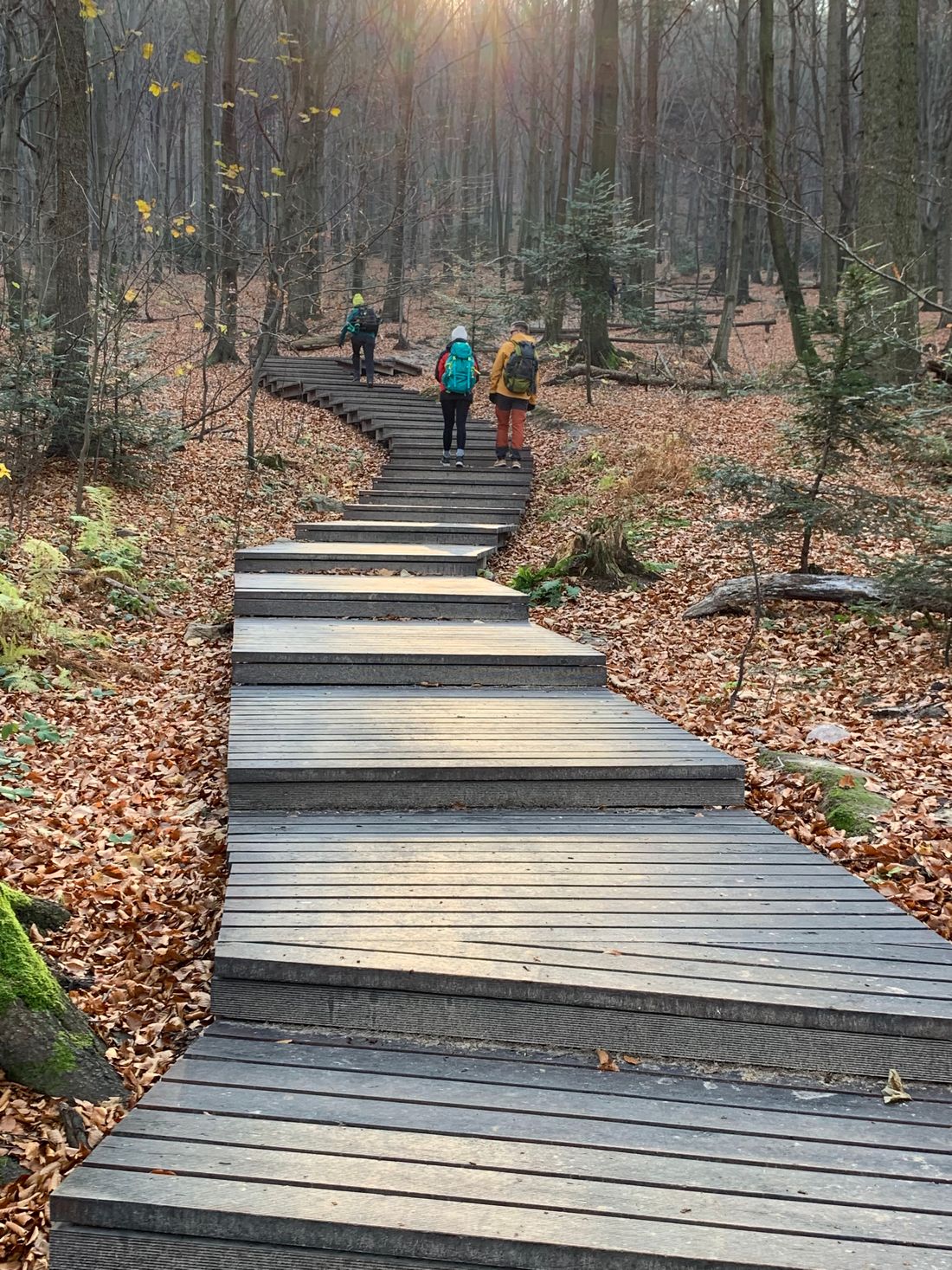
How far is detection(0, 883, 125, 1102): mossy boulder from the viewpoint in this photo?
3242 mm

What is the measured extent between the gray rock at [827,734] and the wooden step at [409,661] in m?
1.35

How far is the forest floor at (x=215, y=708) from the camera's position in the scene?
4.09 m

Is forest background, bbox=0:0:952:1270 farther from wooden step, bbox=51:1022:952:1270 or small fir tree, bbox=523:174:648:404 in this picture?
wooden step, bbox=51:1022:952:1270

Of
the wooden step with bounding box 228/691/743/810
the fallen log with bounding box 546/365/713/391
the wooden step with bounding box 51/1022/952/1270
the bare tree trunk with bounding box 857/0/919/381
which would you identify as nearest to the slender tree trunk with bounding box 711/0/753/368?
the fallen log with bounding box 546/365/713/391

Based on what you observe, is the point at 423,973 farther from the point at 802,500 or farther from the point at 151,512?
the point at 151,512

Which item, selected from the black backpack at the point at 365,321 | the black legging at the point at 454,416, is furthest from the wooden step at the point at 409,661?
the black backpack at the point at 365,321

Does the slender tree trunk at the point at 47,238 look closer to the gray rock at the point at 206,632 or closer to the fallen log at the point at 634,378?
the gray rock at the point at 206,632

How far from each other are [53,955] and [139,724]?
2.89 meters

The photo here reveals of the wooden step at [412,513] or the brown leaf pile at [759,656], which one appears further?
the wooden step at [412,513]

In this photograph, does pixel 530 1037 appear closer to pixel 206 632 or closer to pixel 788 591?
pixel 206 632

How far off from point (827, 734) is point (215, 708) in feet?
13.2

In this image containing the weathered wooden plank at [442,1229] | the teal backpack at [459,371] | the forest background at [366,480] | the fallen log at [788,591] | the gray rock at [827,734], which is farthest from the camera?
the teal backpack at [459,371]

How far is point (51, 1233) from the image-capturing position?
8.36 ft

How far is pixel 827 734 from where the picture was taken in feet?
21.4
